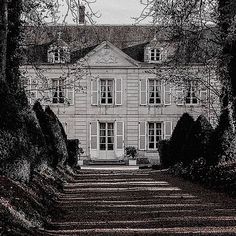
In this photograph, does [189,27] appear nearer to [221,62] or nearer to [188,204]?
[221,62]

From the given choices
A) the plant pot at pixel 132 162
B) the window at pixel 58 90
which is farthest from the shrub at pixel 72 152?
the plant pot at pixel 132 162

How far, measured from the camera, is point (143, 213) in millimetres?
10203

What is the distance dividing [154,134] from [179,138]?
574 inches

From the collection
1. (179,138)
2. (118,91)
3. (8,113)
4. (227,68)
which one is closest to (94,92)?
(118,91)

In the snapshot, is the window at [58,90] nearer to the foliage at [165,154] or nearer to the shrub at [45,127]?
the shrub at [45,127]

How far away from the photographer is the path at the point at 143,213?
8.17 metres

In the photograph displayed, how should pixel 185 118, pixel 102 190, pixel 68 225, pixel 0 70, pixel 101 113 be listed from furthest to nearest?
pixel 101 113, pixel 185 118, pixel 102 190, pixel 0 70, pixel 68 225

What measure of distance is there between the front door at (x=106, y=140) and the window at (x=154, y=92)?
2.85 meters

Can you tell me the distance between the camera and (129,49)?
4328 cm

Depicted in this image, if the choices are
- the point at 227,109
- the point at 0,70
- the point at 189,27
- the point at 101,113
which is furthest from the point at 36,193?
the point at 101,113

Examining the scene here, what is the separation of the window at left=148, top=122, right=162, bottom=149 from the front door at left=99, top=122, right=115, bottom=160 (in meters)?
2.23

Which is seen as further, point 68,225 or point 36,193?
point 36,193

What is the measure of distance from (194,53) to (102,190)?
17.2ft

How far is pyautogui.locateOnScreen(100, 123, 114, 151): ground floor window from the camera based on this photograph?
4128cm
